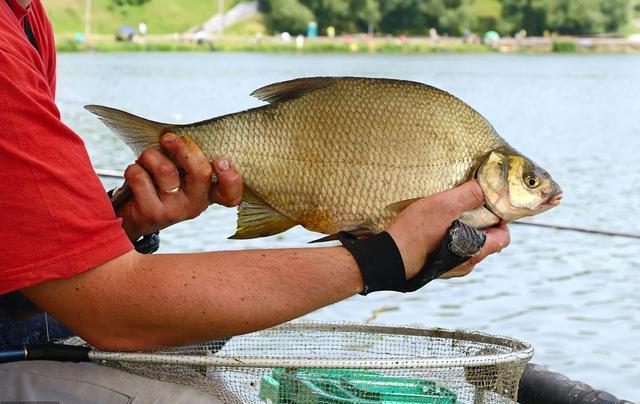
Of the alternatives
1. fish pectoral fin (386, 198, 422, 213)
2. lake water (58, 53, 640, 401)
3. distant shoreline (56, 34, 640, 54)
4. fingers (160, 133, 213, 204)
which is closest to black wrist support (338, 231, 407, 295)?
fish pectoral fin (386, 198, 422, 213)

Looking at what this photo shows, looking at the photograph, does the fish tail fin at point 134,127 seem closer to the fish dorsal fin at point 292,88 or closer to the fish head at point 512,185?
the fish dorsal fin at point 292,88

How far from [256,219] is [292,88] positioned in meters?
0.28

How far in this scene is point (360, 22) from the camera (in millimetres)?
84938

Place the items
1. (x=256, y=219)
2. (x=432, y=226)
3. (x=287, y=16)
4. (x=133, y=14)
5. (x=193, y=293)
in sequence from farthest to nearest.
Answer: (x=287, y=16) → (x=133, y=14) → (x=256, y=219) → (x=432, y=226) → (x=193, y=293)

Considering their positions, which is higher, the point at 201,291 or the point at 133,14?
the point at 201,291

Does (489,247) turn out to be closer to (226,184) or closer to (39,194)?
(226,184)

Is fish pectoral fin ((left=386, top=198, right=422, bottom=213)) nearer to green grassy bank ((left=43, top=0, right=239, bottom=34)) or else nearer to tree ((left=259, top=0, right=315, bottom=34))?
green grassy bank ((left=43, top=0, right=239, bottom=34))

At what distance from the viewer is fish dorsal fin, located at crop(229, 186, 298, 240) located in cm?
228

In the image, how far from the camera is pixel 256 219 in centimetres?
229

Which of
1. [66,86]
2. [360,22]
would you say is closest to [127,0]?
[360,22]

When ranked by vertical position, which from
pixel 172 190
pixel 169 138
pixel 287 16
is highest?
pixel 169 138

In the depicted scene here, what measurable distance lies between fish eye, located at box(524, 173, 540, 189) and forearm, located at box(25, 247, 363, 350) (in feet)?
1.50

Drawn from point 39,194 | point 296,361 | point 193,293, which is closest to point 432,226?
point 296,361

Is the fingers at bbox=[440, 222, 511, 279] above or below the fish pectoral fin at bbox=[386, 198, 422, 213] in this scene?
below
